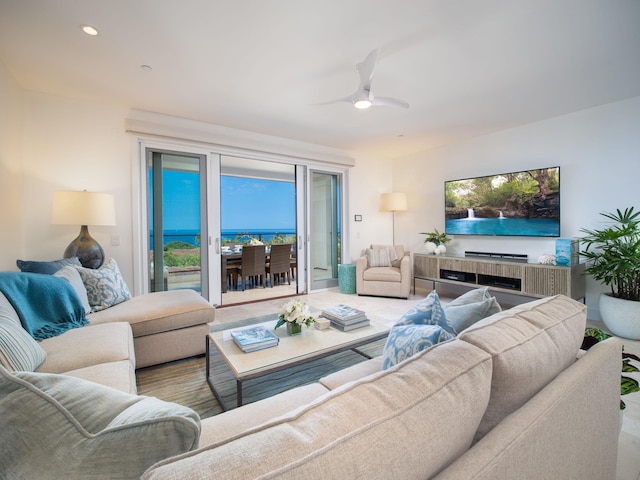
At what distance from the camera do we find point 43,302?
1.83 m

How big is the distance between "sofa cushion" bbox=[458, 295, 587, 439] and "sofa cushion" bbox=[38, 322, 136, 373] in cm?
182

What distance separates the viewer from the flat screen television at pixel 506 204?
374 centimetres

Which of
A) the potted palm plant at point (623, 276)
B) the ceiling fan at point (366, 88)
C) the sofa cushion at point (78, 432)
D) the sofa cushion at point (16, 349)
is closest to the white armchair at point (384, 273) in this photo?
the potted palm plant at point (623, 276)

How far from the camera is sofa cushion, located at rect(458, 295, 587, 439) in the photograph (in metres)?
0.73

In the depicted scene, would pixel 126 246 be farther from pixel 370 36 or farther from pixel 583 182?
pixel 583 182

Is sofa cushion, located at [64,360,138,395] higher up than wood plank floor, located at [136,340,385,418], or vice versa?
sofa cushion, located at [64,360,138,395]

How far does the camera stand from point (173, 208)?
3838 millimetres

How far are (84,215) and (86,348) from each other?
173 centimetres

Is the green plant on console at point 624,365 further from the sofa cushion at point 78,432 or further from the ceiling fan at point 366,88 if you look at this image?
the ceiling fan at point 366,88

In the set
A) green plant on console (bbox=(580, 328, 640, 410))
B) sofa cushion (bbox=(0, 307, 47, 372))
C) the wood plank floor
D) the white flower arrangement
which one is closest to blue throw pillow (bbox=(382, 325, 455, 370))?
green plant on console (bbox=(580, 328, 640, 410))

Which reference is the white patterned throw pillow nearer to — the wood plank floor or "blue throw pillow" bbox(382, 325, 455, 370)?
the wood plank floor

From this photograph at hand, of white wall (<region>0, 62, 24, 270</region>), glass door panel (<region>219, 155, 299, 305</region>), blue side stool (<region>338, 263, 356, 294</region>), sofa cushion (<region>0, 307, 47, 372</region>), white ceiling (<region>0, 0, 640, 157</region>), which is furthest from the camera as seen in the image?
glass door panel (<region>219, 155, 299, 305</region>)

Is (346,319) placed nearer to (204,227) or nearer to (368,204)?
(204,227)

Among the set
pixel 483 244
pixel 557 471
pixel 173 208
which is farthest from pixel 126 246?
pixel 483 244
